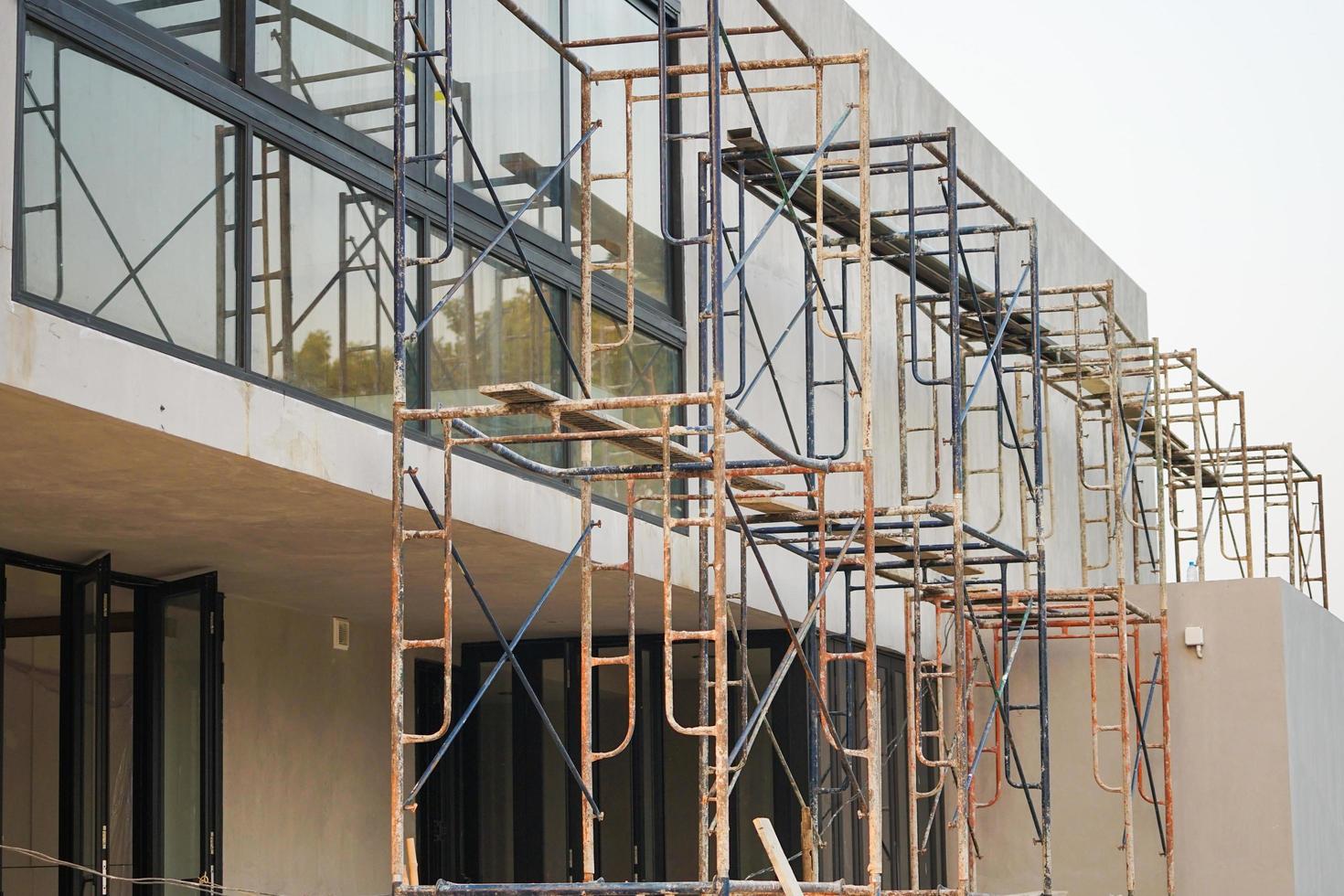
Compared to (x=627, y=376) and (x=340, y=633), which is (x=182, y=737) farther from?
(x=627, y=376)

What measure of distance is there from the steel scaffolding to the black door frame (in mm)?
1685

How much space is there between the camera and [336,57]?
368 inches

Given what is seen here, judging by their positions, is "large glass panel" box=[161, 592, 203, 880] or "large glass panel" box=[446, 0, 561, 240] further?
"large glass panel" box=[161, 592, 203, 880]

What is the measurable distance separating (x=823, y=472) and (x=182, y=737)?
4.82m

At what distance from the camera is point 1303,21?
42.5 m

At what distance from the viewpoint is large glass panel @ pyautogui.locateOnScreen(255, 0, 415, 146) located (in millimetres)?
8836

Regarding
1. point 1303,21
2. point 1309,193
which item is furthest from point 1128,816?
point 1303,21

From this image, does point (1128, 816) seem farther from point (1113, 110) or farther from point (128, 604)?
point (1113, 110)

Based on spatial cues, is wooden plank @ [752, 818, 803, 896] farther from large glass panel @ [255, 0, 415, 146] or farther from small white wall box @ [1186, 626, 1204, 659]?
small white wall box @ [1186, 626, 1204, 659]

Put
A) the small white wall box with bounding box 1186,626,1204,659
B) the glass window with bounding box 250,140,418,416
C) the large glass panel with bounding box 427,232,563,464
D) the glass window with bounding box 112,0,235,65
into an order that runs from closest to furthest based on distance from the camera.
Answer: the glass window with bounding box 112,0,235,65 → the glass window with bounding box 250,140,418,416 → the large glass panel with bounding box 427,232,563,464 → the small white wall box with bounding box 1186,626,1204,659

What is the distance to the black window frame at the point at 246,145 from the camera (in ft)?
24.0

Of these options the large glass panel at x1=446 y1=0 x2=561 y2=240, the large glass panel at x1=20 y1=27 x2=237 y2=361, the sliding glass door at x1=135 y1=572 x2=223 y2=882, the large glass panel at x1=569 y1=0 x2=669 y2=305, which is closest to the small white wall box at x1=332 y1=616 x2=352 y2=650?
the sliding glass door at x1=135 y1=572 x2=223 y2=882

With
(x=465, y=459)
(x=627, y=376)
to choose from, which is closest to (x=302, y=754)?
(x=627, y=376)

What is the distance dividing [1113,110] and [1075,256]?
19.7 meters
